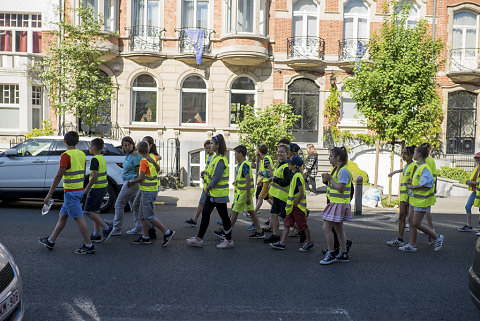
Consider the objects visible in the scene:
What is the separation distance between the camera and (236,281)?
5887 mm

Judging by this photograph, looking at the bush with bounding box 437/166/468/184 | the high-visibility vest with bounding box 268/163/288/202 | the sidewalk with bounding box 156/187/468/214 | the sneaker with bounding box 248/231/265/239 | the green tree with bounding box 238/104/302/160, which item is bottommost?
the sidewalk with bounding box 156/187/468/214

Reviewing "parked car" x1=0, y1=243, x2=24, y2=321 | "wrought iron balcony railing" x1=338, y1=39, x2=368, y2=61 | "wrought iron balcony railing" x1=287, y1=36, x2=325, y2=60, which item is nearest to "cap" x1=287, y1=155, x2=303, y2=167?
"parked car" x1=0, y1=243, x2=24, y2=321

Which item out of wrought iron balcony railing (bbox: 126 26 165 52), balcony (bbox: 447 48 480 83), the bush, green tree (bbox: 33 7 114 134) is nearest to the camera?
green tree (bbox: 33 7 114 134)

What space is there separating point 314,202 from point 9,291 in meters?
11.8

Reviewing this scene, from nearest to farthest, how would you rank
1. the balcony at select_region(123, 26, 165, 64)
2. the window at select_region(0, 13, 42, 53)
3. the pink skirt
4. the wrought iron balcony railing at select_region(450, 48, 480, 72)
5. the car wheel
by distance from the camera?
1. the pink skirt
2. the car wheel
3. the balcony at select_region(123, 26, 165, 64)
4. the window at select_region(0, 13, 42, 53)
5. the wrought iron balcony railing at select_region(450, 48, 480, 72)

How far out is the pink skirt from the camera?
6.73m

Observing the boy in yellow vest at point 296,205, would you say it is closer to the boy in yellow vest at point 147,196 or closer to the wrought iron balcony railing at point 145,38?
the boy in yellow vest at point 147,196

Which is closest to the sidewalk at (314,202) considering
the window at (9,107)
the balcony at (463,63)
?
Answer: the balcony at (463,63)

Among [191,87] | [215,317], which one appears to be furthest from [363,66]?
[215,317]

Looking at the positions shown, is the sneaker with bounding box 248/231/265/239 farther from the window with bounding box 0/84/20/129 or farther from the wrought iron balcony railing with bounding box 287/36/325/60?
the window with bounding box 0/84/20/129

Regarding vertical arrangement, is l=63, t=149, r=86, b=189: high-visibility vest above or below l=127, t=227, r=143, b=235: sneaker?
above

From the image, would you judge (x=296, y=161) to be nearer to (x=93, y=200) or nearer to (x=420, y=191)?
(x=420, y=191)

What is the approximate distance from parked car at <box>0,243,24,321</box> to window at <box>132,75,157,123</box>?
1677 cm

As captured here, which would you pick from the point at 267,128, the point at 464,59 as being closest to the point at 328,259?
the point at 267,128
